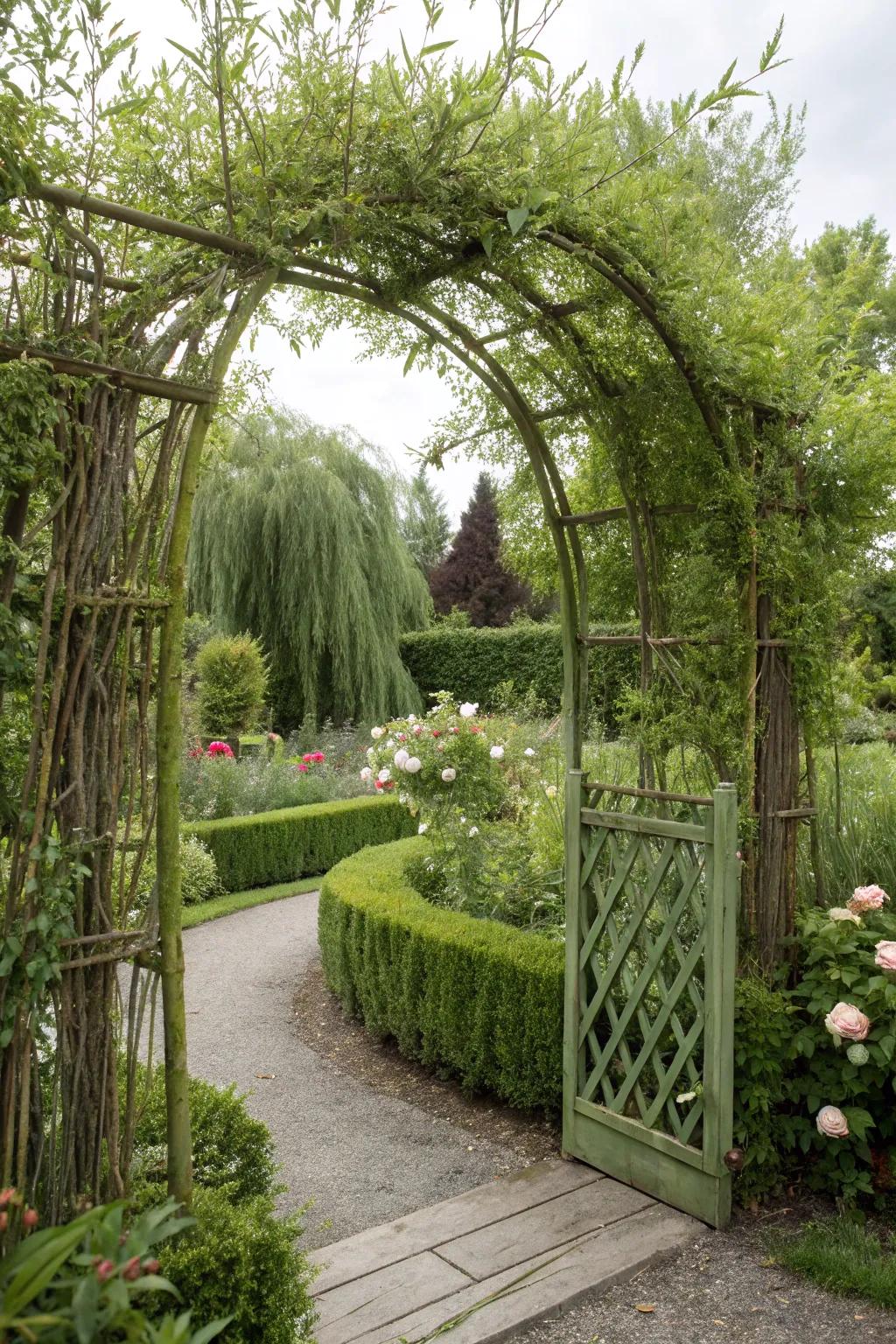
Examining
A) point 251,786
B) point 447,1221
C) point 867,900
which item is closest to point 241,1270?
point 447,1221

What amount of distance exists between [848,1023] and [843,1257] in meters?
0.55

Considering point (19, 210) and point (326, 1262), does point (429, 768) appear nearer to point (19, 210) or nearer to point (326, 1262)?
point (326, 1262)

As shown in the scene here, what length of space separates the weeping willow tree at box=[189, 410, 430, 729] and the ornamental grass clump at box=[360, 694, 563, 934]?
5.95 m

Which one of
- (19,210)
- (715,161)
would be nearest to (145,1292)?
(19,210)

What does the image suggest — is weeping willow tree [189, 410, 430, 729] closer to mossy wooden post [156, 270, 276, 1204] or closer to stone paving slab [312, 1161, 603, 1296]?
stone paving slab [312, 1161, 603, 1296]

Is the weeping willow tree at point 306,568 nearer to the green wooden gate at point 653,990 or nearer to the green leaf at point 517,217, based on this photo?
the green wooden gate at point 653,990

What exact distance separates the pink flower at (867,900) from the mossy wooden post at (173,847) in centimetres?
199

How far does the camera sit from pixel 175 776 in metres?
1.83

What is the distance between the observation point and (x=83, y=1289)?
1.03 meters

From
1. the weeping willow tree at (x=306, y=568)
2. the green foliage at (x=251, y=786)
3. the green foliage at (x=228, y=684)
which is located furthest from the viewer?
the weeping willow tree at (x=306, y=568)

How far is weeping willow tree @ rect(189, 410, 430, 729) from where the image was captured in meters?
11.5

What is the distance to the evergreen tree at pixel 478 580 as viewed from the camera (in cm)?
2580

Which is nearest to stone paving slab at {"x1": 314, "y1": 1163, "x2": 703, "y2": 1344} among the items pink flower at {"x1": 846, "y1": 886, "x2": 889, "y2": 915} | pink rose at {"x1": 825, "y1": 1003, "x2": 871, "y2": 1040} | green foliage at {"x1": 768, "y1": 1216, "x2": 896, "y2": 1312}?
green foliage at {"x1": 768, "y1": 1216, "x2": 896, "y2": 1312}

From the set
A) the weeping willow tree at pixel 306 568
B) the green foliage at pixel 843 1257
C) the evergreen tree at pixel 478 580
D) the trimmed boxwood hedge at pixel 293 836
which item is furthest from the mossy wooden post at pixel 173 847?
the evergreen tree at pixel 478 580
